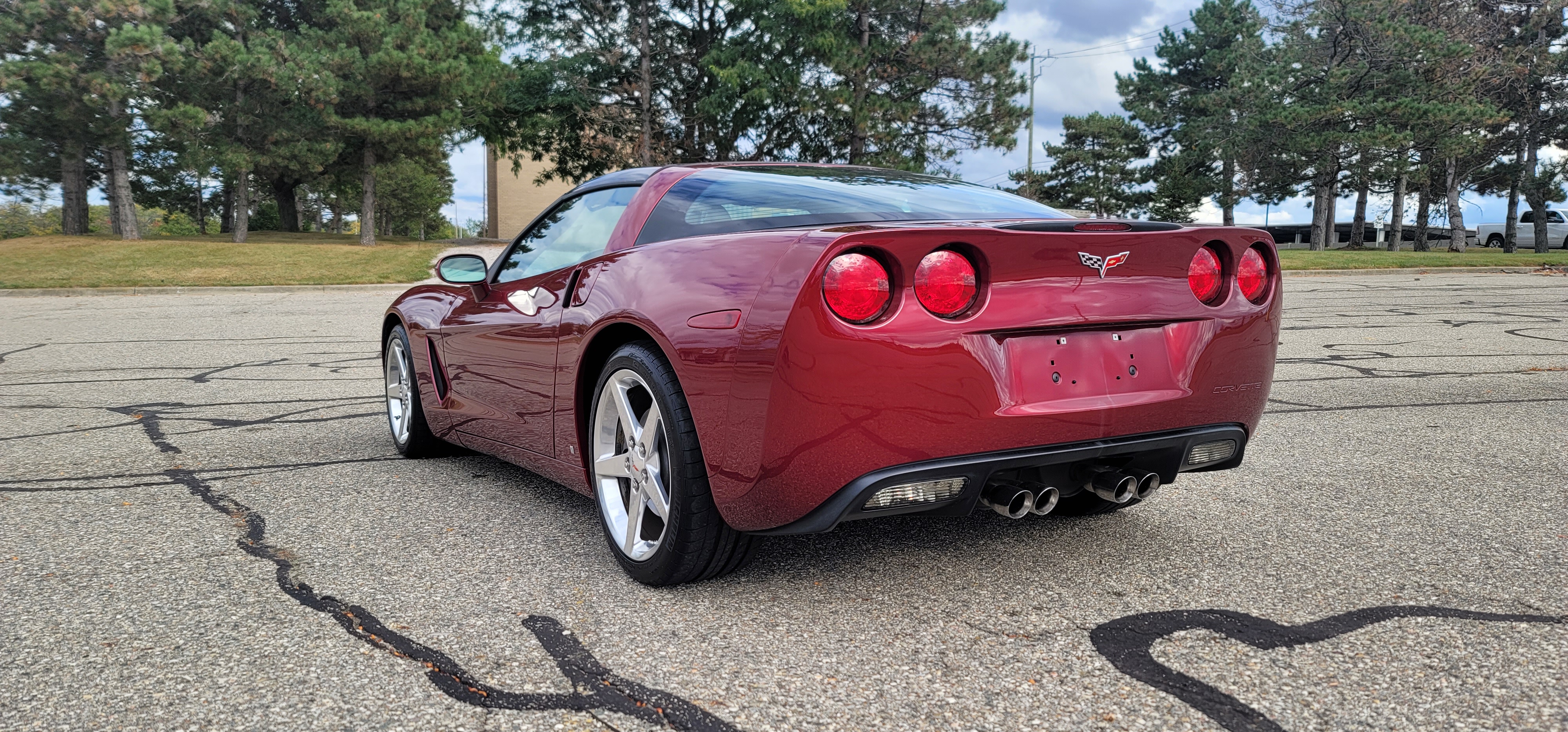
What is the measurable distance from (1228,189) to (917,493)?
5318cm

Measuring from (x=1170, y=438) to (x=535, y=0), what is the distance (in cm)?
3886

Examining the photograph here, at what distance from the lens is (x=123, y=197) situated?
35.3 m

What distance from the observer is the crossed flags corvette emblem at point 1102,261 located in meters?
2.70

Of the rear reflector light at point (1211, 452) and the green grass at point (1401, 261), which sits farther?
the green grass at point (1401, 261)

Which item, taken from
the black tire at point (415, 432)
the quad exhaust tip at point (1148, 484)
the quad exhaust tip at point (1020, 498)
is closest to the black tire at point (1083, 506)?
the quad exhaust tip at point (1148, 484)

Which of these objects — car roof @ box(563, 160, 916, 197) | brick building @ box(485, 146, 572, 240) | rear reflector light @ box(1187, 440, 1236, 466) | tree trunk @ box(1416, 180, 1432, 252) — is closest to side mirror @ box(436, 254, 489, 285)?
car roof @ box(563, 160, 916, 197)

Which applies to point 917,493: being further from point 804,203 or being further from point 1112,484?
point 804,203

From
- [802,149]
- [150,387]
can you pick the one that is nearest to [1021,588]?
[150,387]

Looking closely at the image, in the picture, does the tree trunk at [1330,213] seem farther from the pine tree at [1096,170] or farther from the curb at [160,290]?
the curb at [160,290]

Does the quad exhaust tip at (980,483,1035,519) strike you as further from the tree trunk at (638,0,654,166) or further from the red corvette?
the tree trunk at (638,0,654,166)

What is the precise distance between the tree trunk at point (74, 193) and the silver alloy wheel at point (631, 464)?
40753 millimetres

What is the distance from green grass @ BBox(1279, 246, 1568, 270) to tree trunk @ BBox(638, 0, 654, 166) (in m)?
20.6

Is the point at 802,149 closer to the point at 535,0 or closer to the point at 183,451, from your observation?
the point at 535,0

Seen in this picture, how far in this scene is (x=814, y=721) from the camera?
2.14 m
